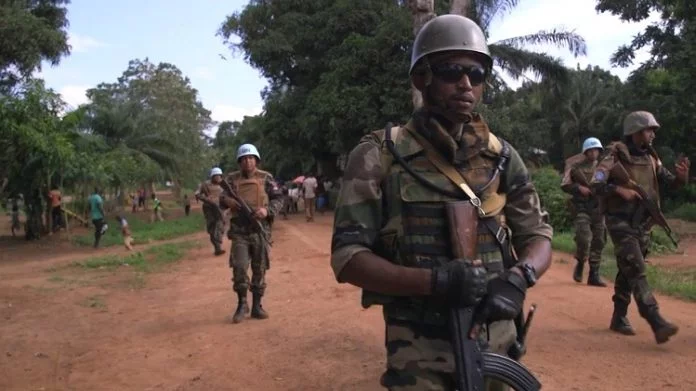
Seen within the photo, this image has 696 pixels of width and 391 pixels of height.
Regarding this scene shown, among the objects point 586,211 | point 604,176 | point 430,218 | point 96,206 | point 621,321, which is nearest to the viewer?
point 430,218

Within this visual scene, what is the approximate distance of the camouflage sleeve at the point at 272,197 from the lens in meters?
7.78

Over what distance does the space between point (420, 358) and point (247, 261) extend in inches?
218

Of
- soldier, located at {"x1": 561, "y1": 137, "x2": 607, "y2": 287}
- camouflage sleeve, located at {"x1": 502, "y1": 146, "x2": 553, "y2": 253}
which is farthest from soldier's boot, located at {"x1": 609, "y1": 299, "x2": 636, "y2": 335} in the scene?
camouflage sleeve, located at {"x1": 502, "y1": 146, "x2": 553, "y2": 253}

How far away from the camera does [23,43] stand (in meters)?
17.7

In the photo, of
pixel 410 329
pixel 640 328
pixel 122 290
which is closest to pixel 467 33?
pixel 410 329

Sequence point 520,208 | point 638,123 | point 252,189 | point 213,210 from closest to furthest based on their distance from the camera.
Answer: point 520,208
point 638,123
point 252,189
point 213,210

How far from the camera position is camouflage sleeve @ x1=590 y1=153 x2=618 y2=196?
588 cm

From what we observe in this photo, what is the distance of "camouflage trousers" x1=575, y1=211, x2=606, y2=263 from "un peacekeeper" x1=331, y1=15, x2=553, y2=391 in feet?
22.0

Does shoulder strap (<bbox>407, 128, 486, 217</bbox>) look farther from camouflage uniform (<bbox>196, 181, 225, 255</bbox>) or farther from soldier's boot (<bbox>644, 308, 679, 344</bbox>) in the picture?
camouflage uniform (<bbox>196, 181, 225, 255</bbox>)

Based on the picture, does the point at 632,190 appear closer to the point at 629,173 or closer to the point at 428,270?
the point at 629,173

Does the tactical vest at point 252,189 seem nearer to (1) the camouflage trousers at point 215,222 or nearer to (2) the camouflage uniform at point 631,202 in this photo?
(2) the camouflage uniform at point 631,202

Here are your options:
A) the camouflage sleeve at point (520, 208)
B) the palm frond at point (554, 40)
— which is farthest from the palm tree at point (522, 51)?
the camouflage sleeve at point (520, 208)

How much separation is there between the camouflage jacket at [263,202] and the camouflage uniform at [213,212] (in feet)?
21.8

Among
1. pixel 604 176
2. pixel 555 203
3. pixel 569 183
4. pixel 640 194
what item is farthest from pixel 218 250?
pixel 640 194
